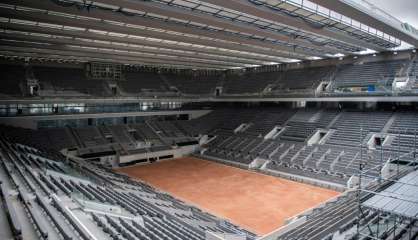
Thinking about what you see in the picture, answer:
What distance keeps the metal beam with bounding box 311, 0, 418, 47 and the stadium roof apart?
4cm

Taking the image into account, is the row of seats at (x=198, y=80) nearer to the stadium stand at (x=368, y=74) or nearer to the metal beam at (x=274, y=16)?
the stadium stand at (x=368, y=74)

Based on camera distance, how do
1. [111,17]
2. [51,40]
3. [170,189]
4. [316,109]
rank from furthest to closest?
1. [316,109]
2. [170,189]
3. [51,40]
4. [111,17]

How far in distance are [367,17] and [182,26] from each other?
31.3ft

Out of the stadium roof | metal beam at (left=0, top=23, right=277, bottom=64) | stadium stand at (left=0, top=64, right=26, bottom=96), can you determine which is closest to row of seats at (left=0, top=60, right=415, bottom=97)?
stadium stand at (left=0, top=64, right=26, bottom=96)

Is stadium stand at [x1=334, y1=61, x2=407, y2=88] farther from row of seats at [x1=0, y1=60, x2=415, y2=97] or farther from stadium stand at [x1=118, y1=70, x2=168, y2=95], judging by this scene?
stadium stand at [x1=118, y1=70, x2=168, y2=95]

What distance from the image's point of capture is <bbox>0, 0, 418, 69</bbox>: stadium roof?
13.5 metres

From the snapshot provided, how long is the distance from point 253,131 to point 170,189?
1348 cm

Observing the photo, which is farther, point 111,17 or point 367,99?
point 367,99

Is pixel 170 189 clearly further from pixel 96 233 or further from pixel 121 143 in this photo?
pixel 96 233

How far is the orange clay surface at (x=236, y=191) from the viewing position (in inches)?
653

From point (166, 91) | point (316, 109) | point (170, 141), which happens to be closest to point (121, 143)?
point (170, 141)

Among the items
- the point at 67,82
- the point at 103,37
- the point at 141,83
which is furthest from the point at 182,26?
the point at 141,83

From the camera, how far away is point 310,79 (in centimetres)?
3162

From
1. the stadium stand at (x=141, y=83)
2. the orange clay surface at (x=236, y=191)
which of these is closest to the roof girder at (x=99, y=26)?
the orange clay surface at (x=236, y=191)
